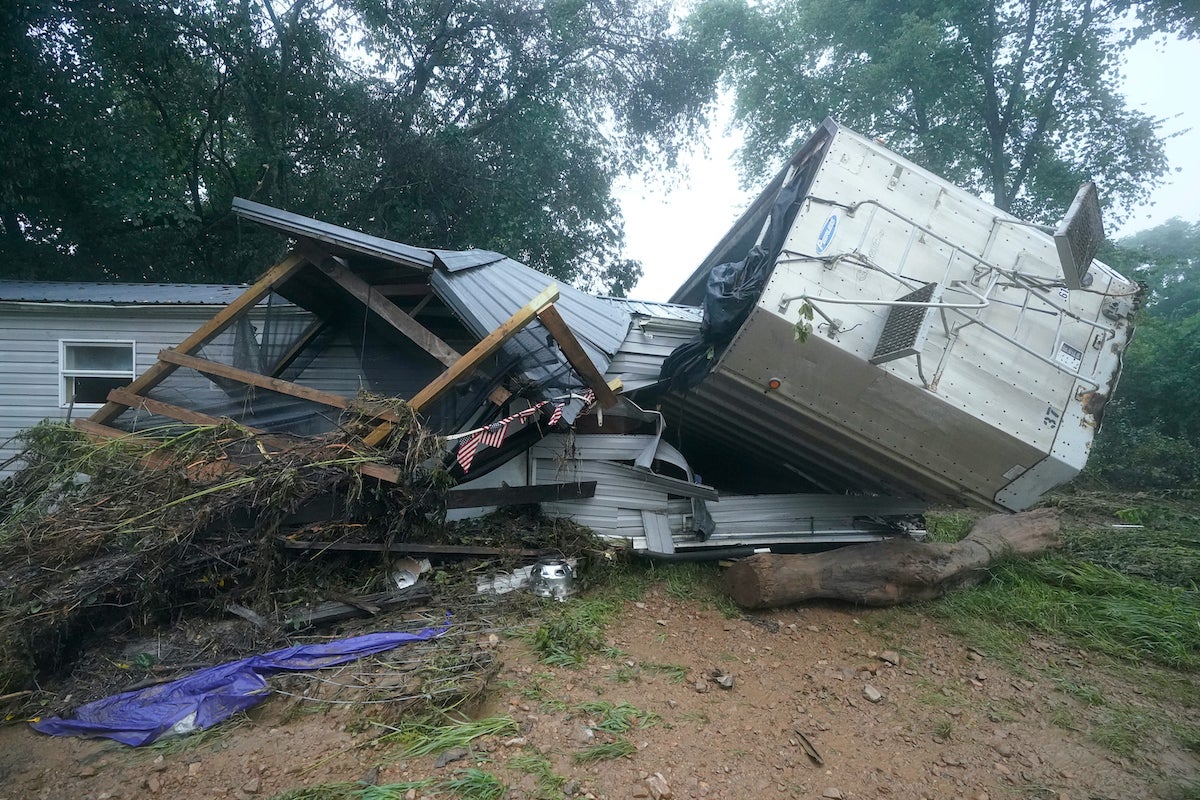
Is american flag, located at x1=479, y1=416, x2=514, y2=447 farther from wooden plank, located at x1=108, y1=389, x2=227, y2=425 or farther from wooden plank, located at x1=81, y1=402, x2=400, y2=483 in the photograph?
wooden plank, located at x1=108, y1=389, x2=227, y2=425

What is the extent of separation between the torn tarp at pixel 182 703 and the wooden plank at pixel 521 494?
1.74m

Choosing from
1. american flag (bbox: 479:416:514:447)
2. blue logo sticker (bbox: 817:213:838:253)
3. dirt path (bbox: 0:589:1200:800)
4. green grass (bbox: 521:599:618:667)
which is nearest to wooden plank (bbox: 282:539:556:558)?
green grass (bbox: 521:599:618:667)

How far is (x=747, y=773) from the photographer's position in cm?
309

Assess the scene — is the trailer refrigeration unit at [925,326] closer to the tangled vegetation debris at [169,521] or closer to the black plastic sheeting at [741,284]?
the black plastic sheeting at [741,284]

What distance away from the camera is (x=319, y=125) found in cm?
1297

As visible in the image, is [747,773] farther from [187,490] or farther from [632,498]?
[187,490]

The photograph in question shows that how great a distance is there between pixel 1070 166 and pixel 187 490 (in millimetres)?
19134

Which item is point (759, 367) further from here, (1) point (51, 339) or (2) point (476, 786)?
(1) point (51, 339)

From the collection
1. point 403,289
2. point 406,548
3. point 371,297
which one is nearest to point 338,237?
point 371,297

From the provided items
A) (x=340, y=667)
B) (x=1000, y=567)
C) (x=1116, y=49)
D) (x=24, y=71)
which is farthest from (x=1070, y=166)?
(x=24, y=71)

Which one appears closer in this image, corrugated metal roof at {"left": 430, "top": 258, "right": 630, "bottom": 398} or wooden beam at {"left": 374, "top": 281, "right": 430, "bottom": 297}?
corrugated metal roof at {"left": 430, "top": 258, "right": 630, "bottom": 398}

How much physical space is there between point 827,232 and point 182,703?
4.99m

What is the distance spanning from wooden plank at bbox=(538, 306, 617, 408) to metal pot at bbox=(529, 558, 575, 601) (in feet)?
4.59

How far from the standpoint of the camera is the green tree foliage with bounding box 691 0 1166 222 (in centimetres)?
1485
